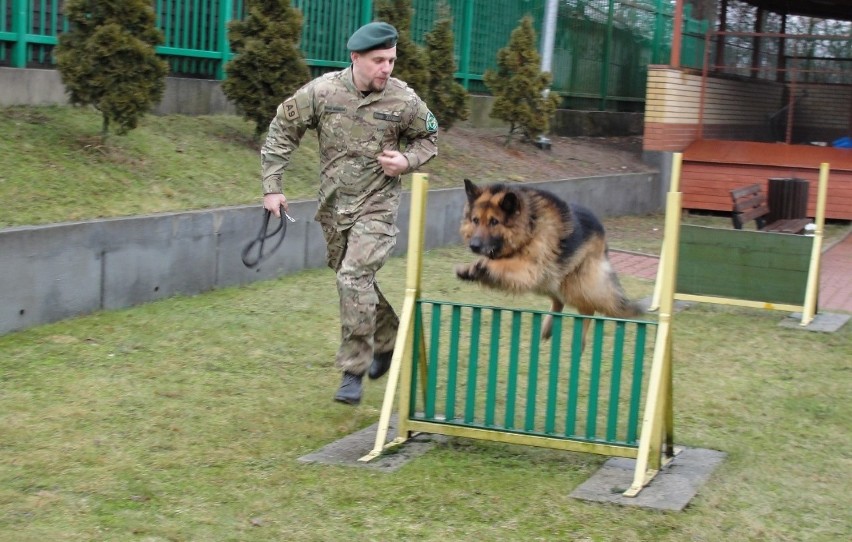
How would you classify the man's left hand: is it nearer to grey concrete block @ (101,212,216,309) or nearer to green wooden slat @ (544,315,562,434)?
green wooden slat @ (544,315,562,434)

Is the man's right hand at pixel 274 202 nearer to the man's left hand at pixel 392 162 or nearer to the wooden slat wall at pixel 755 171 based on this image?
the man's left hand at pixel 392 162

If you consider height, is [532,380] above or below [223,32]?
below

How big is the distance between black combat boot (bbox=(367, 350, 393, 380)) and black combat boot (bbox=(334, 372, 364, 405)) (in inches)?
22.9

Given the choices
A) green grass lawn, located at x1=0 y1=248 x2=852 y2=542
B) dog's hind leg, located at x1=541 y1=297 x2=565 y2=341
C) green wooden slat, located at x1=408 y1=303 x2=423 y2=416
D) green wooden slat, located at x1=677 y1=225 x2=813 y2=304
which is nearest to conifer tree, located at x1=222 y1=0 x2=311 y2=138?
green grass lawn, located at x1=0 y1=248 x2=852 y2=542

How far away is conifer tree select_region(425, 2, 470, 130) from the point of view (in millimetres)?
14586

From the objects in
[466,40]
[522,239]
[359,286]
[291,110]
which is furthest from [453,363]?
[466,40]

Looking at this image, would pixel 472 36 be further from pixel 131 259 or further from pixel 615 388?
pixel 615 388

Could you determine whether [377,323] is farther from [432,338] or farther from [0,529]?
[0,529]

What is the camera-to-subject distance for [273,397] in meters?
6.17

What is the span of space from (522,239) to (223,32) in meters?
7.99

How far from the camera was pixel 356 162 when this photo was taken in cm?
555

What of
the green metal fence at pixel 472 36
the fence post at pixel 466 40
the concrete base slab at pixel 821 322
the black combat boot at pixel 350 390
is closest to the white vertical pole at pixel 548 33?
the green metal fence at pixel 472 36

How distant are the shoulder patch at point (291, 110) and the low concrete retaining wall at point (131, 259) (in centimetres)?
251

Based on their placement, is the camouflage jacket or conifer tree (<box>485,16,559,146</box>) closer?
the camouflage jacket
